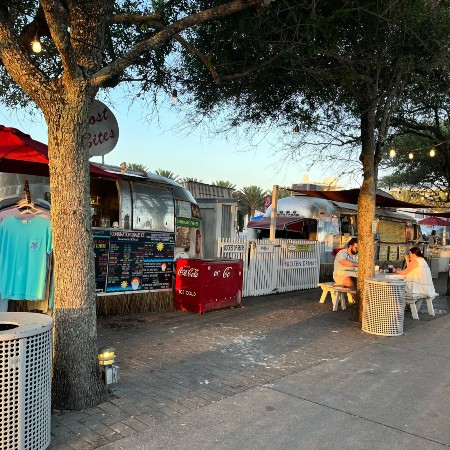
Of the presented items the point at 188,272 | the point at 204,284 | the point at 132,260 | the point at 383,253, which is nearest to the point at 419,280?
the point at 204,284

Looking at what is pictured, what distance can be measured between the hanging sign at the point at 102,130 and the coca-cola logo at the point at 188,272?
270 centimetres

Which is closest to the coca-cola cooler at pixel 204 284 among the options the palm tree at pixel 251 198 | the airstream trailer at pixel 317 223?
the airstream trailer at pixel 317 223

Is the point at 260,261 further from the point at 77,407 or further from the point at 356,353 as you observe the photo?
the point at 77,407

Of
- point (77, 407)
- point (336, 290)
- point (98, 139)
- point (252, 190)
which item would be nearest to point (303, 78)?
point (98, 139)

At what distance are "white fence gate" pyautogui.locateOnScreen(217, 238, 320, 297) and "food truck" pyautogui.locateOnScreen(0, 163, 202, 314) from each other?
59.2 inches

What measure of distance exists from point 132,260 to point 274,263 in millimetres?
4742

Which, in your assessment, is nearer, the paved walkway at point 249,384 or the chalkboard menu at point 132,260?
the paved walkway at point 249,384

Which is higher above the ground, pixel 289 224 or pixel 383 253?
pixel 289 224

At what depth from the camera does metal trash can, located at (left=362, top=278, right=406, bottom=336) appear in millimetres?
7582

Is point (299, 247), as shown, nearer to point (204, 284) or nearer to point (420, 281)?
point (420, 281)

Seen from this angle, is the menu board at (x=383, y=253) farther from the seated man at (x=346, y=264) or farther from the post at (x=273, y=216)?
the seated man at (x=346, y=264)

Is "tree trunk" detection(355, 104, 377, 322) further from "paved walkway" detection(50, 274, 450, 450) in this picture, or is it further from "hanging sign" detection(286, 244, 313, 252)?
"hanging sign" detection(286, 244, 313, 252)

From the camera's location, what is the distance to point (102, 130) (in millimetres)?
7242

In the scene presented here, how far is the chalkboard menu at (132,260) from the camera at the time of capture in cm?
783
